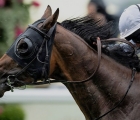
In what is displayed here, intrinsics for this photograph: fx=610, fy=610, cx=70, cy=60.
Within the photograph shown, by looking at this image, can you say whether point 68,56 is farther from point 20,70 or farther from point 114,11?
point 114,11

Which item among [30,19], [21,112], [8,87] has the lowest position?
[21,112]

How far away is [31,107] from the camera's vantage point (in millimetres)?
8578

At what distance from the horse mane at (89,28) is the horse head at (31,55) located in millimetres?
267

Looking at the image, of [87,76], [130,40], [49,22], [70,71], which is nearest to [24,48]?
[49,22]

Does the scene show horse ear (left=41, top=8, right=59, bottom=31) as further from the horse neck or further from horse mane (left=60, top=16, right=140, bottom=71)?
horse mane (left=60, top=16, right=140, bottom=71)

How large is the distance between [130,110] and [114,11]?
14.5 ft

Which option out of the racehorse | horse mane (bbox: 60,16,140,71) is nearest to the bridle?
the racehorse

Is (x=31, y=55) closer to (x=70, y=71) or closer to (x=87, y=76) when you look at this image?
(x=70, y=71)

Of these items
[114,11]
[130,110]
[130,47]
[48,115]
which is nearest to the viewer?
[130,110]

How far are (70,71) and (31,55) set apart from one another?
385 millimetres

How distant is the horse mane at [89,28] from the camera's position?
5676 mm

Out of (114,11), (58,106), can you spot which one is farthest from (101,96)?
(114,11)

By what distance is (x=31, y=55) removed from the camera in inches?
215

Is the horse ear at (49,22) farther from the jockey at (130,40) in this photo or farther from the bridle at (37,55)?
the jockey at (130,40)
